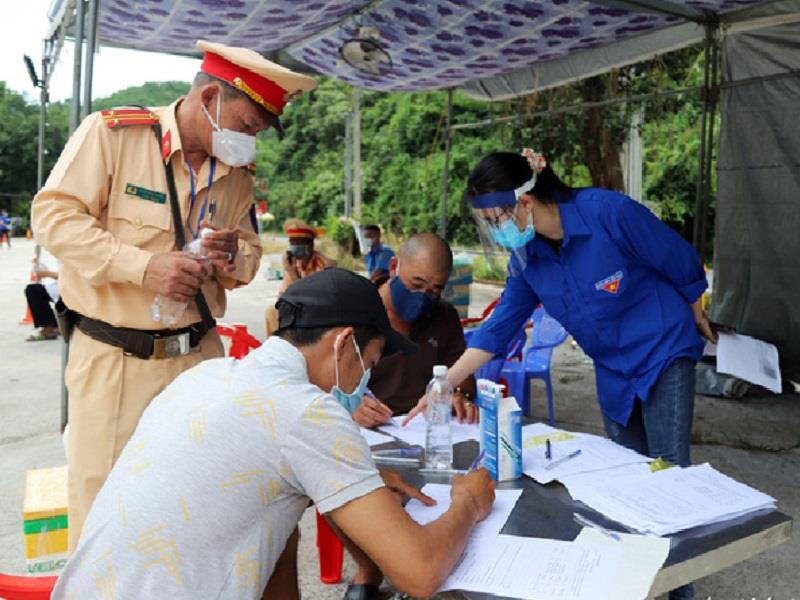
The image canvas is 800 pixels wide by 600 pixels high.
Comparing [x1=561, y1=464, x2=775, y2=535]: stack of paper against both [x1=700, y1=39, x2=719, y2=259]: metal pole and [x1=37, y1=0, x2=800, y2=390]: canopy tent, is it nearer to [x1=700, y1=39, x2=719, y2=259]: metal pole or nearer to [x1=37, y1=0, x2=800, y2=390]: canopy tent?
[x1=37, y1=0, x2=800, y2=390]: canopy tent

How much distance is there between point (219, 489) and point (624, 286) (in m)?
1.50

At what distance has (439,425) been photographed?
6.92ft

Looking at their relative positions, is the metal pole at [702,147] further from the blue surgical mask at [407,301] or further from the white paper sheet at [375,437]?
the white paper sheet at [375,437]

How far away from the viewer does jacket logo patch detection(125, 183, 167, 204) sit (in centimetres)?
209

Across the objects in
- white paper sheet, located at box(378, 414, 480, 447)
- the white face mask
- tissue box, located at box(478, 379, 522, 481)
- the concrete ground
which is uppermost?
the white face mask

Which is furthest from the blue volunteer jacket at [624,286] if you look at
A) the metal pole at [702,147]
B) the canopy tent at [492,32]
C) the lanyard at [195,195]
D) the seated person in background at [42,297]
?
the seated person in background at [42,297]

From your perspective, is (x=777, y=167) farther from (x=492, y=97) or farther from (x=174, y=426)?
(x=174, y=426)

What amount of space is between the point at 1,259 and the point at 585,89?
1977cm

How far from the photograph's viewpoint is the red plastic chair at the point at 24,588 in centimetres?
167

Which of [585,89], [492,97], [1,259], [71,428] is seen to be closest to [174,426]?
[71,428]

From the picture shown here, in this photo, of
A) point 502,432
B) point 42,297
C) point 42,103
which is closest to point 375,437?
point 502,432

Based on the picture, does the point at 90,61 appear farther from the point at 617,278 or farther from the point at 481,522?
the point at 481,522

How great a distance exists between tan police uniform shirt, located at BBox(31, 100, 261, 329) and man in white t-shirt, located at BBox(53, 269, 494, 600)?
0.79 meters

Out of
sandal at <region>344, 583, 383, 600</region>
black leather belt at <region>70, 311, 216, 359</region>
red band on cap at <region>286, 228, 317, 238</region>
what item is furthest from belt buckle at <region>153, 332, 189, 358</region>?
red band on cap at <region>286, 228, 317, 238</region>
